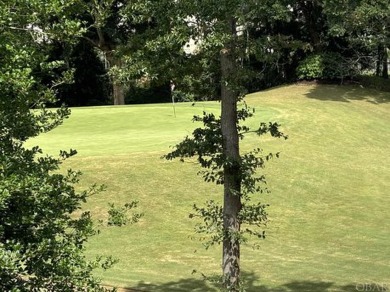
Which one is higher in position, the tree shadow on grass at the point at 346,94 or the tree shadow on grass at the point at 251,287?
the tree shadow on grass at the point at 346,94

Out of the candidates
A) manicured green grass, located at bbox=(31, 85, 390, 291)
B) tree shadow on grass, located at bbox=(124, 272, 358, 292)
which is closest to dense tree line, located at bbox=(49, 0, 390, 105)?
manicured green grass, located at bbox=(31, 85, 390, 291)

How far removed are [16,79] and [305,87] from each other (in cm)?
3389

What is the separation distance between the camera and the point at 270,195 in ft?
62.2

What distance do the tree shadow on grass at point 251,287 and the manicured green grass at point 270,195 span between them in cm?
4

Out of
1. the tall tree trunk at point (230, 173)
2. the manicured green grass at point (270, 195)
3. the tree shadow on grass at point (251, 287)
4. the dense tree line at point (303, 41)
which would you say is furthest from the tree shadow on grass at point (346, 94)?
the tall tree trunk at point (230, 173)

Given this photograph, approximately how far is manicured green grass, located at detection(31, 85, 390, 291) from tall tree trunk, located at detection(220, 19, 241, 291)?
104 inches

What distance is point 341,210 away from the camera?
18.4m

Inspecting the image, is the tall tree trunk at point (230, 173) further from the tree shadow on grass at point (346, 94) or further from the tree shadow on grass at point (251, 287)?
the tree shadow on grass at point (346, 94)

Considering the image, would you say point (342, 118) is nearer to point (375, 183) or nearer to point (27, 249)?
point (375, 183)

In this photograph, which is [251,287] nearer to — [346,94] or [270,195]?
[270,195]

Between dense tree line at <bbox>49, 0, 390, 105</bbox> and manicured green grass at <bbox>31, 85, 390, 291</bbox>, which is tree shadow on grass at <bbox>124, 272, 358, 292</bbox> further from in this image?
dense tree line at <bbox>49, 0, 390, 105</bbox>

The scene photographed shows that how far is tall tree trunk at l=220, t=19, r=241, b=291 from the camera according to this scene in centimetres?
878

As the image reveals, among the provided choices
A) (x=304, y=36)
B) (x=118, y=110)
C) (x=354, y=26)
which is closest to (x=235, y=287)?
(x=118, y=110)

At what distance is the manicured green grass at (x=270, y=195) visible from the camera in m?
13.0
